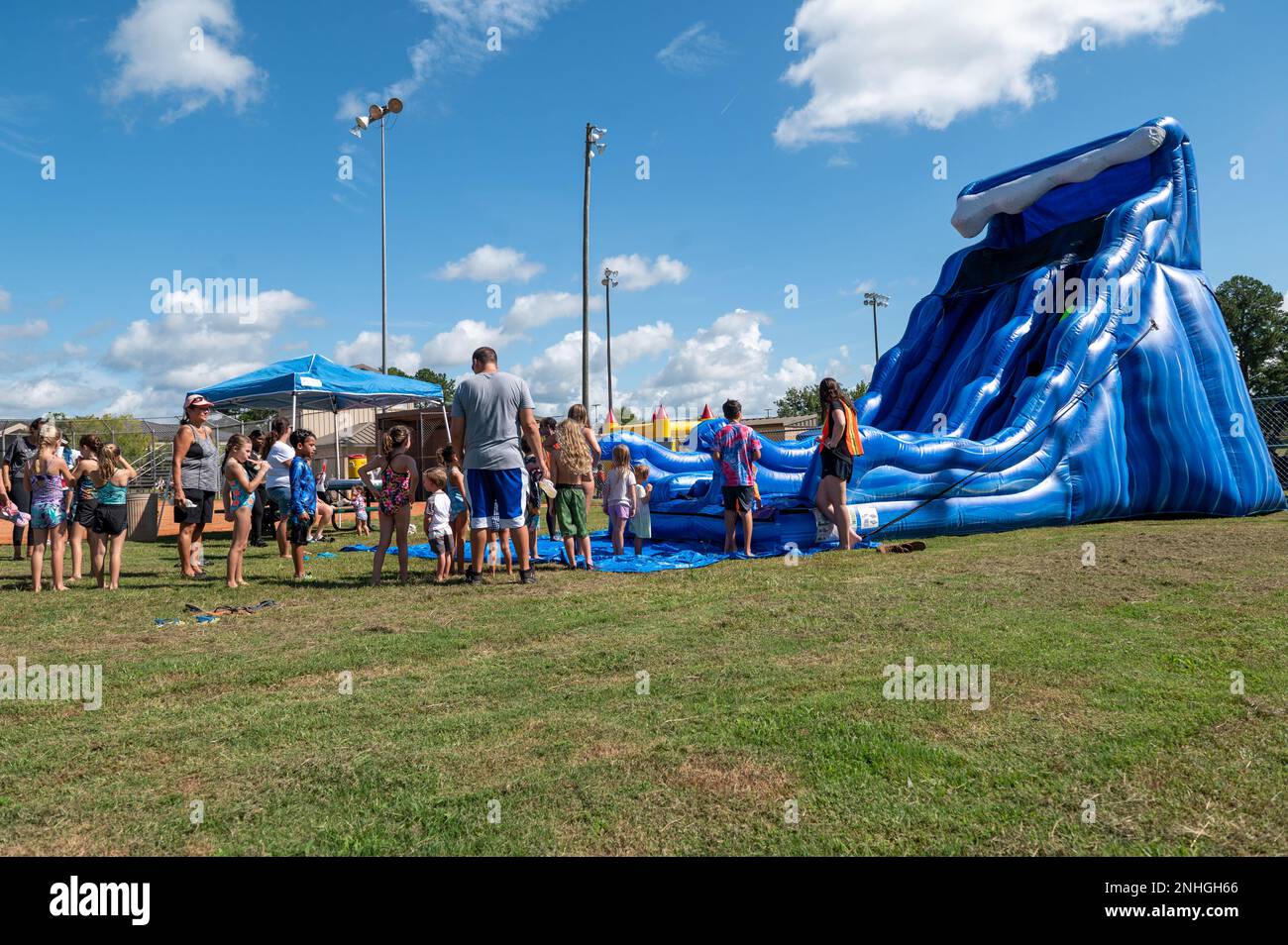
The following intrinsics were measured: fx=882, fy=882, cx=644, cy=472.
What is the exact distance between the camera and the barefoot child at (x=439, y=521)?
7500 millimetres

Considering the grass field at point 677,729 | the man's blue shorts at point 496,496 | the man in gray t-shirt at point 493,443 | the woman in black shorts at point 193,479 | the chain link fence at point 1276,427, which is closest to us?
the grass field at point 677,729

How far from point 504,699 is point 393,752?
736mm

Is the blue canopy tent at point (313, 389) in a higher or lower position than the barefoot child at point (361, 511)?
higher

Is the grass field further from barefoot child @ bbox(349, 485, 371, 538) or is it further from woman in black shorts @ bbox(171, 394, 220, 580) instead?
barefoot child @ bbox(349, 485, 371, 538)

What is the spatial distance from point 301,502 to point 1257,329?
161 feet

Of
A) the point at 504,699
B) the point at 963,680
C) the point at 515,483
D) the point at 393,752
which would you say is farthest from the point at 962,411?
the point at 393,752

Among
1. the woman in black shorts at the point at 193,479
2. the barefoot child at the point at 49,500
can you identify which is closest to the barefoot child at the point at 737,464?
the woman in black shorts at the point at 193,479

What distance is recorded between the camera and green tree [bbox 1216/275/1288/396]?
42.9 m

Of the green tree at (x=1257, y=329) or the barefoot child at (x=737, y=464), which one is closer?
the barefoot child at (x=737, y=464)

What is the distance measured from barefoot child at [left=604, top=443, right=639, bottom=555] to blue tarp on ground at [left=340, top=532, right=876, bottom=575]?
0.25 m

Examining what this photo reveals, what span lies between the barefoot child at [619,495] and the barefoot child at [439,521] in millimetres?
1939

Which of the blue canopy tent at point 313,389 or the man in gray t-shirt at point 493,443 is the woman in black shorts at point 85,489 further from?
the blue canopy tent at point 313,389

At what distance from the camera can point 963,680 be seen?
3.85m
